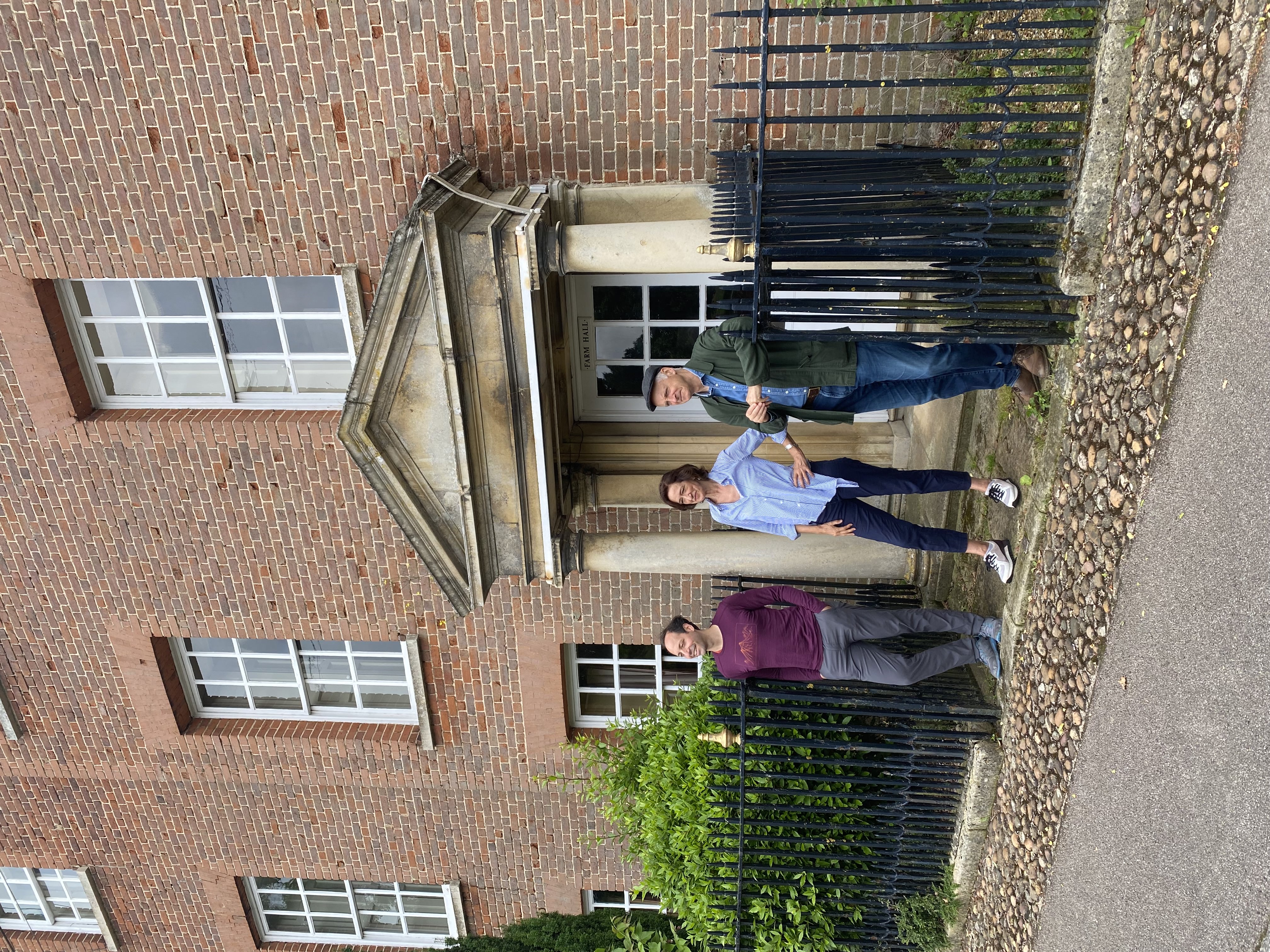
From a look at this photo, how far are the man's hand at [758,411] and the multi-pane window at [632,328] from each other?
209 cm

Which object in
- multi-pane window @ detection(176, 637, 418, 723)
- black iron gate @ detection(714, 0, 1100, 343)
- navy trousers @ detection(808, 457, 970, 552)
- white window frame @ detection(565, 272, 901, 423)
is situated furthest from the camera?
multi-pane window @ detection(176, 637, 418, 723)

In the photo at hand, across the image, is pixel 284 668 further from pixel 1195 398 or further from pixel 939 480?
pixel 1195 398

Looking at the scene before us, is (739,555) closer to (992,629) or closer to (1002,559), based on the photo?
(992,629)

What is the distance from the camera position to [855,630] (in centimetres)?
586

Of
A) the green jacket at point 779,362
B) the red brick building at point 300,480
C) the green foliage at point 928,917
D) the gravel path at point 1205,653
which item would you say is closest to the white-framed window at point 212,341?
the red brick building at point 300,480

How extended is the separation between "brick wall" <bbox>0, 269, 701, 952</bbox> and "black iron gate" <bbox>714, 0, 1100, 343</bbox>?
4.03 meters

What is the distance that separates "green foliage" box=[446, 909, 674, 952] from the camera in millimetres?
8898

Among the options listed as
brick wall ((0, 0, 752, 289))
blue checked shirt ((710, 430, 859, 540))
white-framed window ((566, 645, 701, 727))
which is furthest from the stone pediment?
white-framed window ((566, 645, 701, 727))

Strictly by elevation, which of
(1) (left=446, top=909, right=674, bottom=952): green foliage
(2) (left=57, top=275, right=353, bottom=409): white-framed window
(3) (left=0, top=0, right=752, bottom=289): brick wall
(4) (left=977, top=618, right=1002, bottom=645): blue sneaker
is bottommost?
(1) (left=446, top=909, right=674, bottom=952): green foliage

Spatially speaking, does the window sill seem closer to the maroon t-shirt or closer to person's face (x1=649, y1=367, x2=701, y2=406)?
the maroon t-shirt

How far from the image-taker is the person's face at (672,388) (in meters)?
5.07

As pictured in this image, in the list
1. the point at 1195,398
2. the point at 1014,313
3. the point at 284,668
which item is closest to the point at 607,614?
the point at 284,668

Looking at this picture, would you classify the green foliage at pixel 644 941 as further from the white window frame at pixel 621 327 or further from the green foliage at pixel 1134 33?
the green foliage at pixel 1134 33

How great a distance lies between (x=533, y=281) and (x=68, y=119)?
165 inches
